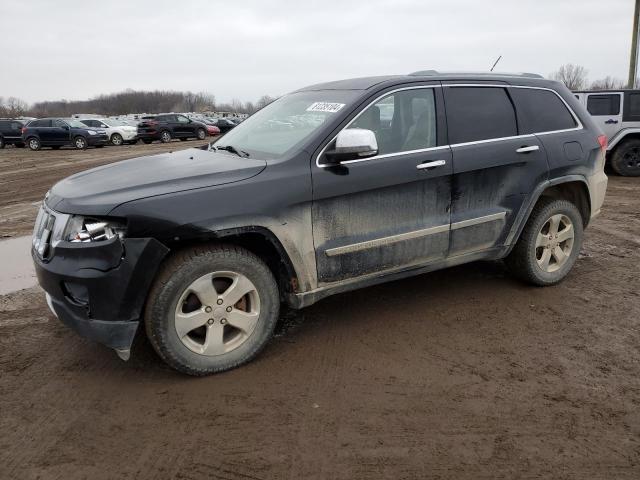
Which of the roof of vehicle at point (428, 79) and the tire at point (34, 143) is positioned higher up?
the roof of vehicle at point (428, 79)

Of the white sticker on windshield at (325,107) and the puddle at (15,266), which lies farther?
the puddle at (15,266)

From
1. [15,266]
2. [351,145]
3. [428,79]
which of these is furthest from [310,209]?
[15,266]

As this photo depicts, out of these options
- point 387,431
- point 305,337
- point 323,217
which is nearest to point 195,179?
point 323,217

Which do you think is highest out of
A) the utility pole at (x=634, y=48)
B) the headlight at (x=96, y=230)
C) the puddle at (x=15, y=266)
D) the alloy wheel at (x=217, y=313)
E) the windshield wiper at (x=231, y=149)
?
the utility pole at (x=634, y=48)

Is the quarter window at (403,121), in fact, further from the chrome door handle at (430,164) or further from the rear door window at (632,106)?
the rear door window at (632,106)

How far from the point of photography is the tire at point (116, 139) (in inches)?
1109

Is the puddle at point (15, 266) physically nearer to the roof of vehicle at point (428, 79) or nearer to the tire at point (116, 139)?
the roof of vehicle at point (428, 79)

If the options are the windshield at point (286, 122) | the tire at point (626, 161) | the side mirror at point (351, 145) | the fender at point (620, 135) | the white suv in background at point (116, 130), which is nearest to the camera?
the side mirror at point (351, 145)

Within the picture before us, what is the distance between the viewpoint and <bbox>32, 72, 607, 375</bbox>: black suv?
2.95 m

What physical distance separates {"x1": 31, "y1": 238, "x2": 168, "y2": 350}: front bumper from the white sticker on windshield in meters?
1.56

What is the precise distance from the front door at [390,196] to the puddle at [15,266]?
3.34m

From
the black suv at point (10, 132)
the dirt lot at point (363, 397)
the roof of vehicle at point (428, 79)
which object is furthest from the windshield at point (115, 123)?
the roof of vehicle at point (428, 79)

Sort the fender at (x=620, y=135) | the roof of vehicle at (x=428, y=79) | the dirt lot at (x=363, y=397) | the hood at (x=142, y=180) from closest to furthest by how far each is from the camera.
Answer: the dirt lot at (x=363, y=397)
the hood at (x=142, y=180)
the roof of vehicle at (x=428, y=79)
the fender at (x=620, y=135)

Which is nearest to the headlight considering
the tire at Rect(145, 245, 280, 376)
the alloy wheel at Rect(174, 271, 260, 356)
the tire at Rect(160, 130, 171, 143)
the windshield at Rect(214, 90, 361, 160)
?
the tire at Rect(145, 245, 280, 376)
